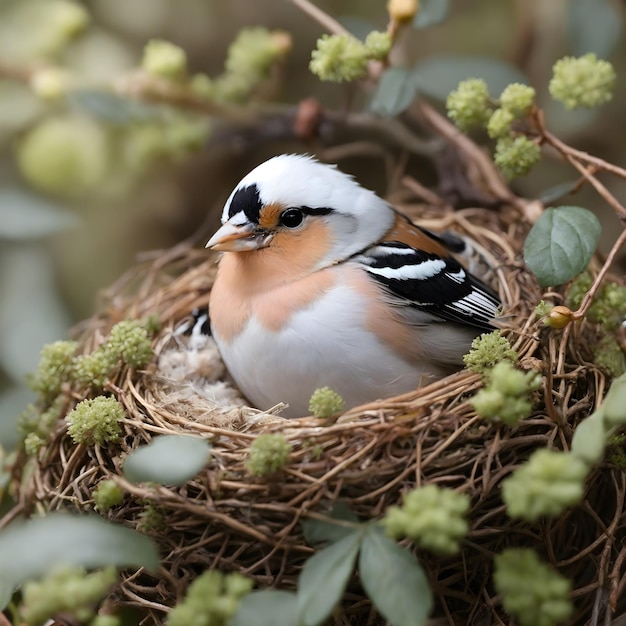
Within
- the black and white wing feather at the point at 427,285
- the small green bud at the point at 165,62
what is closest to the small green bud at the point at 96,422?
the black and white wing feather at the point at 427,285

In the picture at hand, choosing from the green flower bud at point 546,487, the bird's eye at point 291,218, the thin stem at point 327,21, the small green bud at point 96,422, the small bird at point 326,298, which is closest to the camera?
the green flower bud at point 546,487

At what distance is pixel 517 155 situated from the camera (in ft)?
5.12

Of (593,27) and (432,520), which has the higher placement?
(593,27)

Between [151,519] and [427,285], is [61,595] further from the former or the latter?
[427,285]

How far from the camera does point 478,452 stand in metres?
1.33

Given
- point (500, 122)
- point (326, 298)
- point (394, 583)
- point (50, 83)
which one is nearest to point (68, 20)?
point (50, 83)

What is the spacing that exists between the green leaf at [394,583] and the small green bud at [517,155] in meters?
0.79

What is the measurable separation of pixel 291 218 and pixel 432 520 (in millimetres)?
808

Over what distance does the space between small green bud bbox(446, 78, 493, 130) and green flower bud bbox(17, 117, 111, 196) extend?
40.3 inches

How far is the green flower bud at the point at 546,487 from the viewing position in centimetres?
101

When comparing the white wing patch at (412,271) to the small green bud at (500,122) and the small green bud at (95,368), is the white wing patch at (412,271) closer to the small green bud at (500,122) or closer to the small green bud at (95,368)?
the small green bud at (500,122)

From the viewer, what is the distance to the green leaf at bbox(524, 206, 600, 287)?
1473 millimetres

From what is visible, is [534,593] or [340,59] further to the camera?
[340,59]

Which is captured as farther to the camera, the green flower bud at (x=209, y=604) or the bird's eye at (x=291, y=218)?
the bird's eye at (x=291, y=218)
